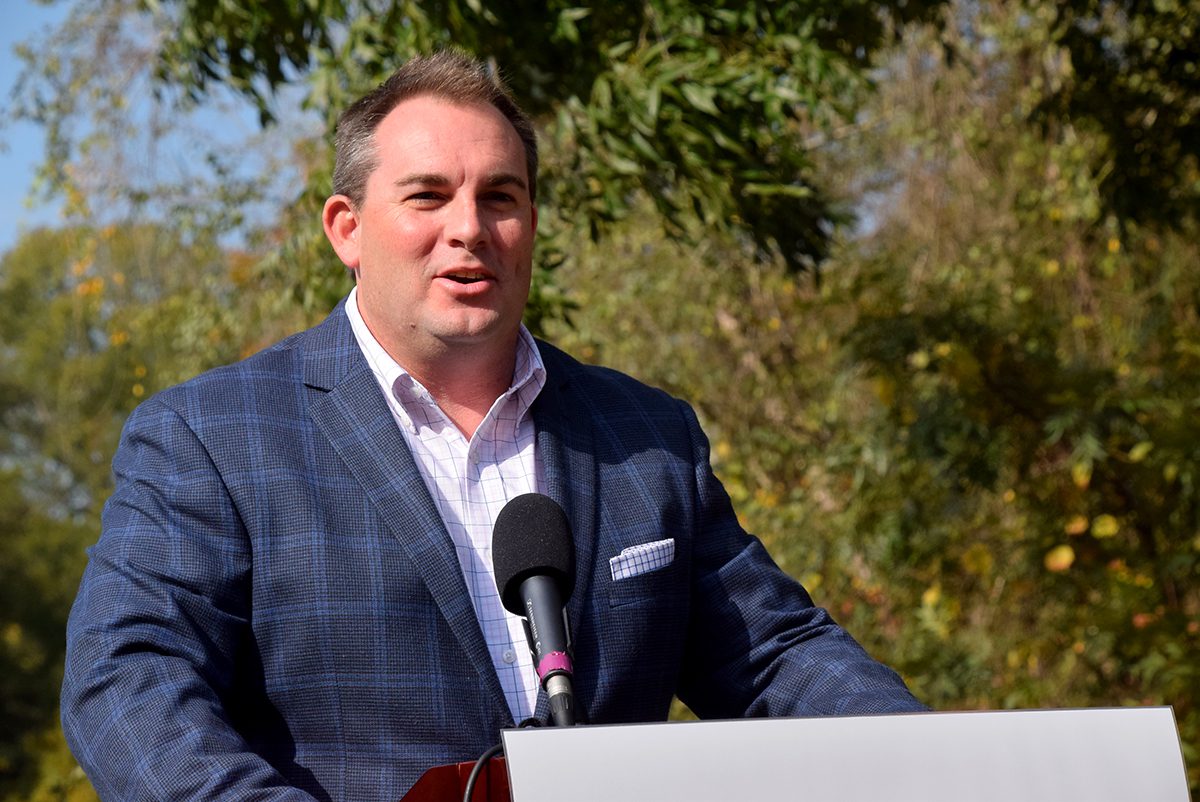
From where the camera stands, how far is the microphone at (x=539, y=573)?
6.01 ft

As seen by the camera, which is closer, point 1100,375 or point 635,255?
point 1100,375

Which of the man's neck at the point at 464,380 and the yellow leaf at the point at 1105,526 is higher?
the man's neck at the point at 464,380

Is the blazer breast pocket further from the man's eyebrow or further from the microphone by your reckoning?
the man's eyebrow

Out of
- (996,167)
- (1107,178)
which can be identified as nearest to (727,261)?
(996,167)

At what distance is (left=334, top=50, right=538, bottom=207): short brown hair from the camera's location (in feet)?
7.99

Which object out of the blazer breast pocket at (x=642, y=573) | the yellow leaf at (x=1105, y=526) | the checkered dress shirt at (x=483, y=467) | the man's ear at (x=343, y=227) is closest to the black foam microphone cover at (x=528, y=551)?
the checkered dress shirt at (x=483, y=467)

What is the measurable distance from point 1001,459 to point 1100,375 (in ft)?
1.65

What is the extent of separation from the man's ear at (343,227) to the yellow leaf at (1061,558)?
4.26m

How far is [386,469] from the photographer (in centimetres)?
224

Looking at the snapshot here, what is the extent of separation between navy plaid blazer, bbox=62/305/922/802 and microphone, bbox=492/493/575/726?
13 cm

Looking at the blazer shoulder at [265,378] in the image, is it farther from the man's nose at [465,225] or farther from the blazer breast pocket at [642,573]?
the blazer breast pocket at [642,573]

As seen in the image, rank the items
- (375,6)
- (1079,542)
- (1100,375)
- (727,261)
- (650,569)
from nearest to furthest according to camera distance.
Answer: (650,569)
(375,6)
(1100,375)
(1079,542)
(727,261)

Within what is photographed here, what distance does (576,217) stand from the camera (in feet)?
16.5

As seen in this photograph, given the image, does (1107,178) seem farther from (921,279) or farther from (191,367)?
(191,367)
